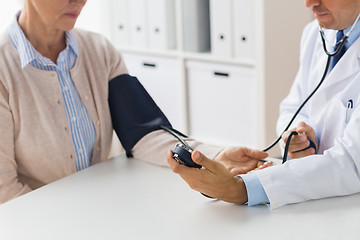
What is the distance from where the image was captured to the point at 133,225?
116 cm

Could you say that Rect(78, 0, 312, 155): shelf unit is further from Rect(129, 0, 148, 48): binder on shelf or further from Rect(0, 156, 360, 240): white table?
Rect(0, 156, 360, 240): white table

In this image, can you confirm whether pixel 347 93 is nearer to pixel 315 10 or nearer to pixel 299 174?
pixel 315 10

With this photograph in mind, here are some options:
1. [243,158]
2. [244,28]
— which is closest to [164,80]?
[244,28]

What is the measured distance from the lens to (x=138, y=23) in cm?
319

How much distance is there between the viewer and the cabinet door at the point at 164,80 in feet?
10.6

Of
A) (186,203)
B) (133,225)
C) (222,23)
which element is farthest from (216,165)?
(222,23)

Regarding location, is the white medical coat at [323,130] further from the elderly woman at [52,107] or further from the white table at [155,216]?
the elderly woman at [52,107]

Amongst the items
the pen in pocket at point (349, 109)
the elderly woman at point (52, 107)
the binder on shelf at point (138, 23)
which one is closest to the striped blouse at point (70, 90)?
the elderly woman at point (52, 107)

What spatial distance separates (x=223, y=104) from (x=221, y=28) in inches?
16.8

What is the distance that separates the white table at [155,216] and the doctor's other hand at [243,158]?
0.46 feet

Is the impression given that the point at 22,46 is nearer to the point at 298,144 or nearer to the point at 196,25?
the point at 298,144

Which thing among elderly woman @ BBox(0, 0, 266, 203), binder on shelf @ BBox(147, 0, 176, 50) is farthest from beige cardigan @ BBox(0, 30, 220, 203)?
binder on shelf @ BBox(147, 0, 176, 50)

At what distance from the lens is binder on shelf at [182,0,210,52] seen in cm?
296

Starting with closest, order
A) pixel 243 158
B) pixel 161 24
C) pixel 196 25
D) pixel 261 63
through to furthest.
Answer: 1. pixel 243 158
2. pixel 261 63
3. pixel 196 25
4. pixel 161 24
